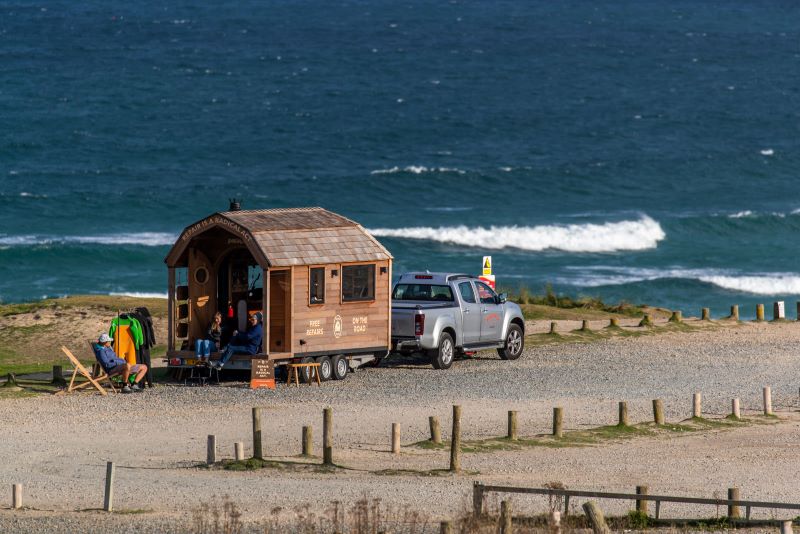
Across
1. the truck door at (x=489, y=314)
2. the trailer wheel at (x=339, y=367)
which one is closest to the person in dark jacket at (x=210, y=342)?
the trailer wheel at (x=339, y=367)

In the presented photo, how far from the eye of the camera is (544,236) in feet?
212

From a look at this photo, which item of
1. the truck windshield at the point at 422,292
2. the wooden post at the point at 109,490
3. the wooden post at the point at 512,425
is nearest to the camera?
the wooden post at the point at 109,490

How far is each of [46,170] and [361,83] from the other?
98.1 feet

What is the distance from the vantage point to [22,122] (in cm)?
8388

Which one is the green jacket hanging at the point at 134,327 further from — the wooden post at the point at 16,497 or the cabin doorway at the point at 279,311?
the wooden post at the point at 16,497

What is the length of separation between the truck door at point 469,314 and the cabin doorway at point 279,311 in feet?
13.3

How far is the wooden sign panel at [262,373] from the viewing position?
1049 inches

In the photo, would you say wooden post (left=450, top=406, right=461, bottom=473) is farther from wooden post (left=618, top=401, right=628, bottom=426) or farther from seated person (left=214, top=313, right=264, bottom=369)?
seated person (left=214, top=313, right=264, bottom=369)

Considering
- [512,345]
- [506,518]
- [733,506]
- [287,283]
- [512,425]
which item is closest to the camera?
[506,518]

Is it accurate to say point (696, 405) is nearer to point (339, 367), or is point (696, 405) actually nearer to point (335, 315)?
point (339, 367)

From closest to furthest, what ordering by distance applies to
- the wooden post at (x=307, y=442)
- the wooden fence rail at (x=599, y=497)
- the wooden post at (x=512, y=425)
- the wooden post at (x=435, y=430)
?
the wooden fence rail at (x=599, y=497) < the wooden post at (x=307, y=442) < the wooden post at (x=435, y=430) < the wooden post at (x=512, y=425)

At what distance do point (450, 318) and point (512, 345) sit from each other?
2247 mm

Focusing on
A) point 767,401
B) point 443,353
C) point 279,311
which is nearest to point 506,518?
point 767,401

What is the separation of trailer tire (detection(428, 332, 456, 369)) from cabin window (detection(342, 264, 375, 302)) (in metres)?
1.86
